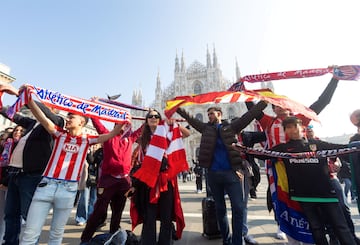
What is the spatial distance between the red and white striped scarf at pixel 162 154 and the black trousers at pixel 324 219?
1.47 metres

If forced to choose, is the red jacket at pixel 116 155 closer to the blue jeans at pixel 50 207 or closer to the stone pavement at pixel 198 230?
the blue jeans at pixel 50 207

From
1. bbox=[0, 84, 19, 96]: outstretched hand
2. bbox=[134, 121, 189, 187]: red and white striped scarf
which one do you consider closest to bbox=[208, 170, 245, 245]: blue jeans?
bbox=[134, 121, 189, 187]: red and white striped scarf

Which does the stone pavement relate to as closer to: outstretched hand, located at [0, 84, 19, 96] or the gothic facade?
outstretched hand, located at [0, 84, 19, 96]

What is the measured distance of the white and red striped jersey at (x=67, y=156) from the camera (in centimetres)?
212

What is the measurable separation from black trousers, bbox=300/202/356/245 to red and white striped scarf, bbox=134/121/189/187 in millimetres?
1472

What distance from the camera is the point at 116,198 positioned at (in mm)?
2873

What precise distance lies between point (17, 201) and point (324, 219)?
12.6 feet

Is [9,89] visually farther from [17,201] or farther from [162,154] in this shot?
[162,154]

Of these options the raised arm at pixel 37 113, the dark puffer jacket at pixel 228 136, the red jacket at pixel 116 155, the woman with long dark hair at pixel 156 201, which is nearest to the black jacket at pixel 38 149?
the raised arm at pixel 37 113

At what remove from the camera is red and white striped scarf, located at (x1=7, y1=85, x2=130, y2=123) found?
2174 mm

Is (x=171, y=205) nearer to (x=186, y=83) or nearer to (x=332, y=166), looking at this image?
(x=332, y=166)

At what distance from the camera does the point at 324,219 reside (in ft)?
6.94

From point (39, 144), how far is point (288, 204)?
3248 mm

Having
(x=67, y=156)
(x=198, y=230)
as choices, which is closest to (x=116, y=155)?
(x=67, y=156)
